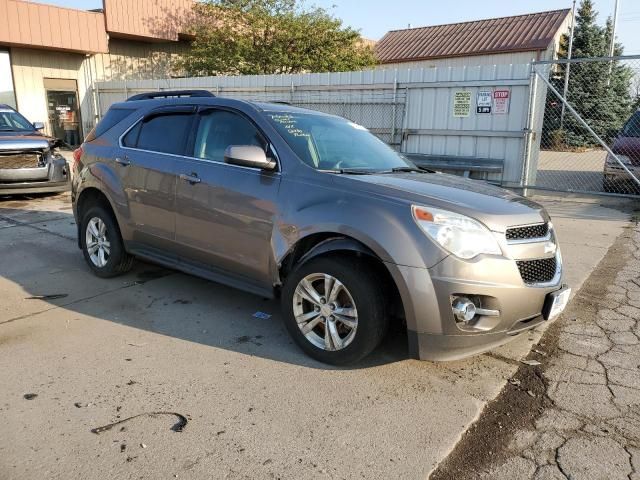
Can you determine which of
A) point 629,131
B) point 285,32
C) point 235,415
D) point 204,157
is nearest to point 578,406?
point 235,415

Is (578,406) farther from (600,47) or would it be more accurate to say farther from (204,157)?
(600,47)

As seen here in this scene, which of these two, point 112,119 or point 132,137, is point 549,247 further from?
point 112,119

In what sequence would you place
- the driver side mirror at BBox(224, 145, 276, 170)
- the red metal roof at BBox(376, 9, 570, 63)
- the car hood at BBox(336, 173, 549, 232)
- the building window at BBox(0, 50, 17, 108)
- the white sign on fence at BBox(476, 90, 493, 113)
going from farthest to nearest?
the red metal roof at BBox(376, 9, 570, 63) < the building window at BBox(0, 50, 17, 108) < the white sign on fence at BBox(476, 90, 493, 113) < the driver side mirror at BBox(224, 145, 276, 170) < the car hood at BBox(336, 173, 549, 232)

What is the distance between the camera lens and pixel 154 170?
14.8ft

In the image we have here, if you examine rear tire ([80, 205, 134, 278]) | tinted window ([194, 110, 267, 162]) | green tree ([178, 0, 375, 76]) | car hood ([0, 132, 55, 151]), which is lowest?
rear tire ([80, 205, 134, 278])

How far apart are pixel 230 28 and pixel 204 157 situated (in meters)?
16.5

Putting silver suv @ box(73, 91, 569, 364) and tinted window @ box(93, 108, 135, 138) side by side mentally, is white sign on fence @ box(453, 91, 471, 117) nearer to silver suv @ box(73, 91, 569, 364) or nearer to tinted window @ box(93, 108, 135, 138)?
silver suv @ box(73, 91, 569, 364)

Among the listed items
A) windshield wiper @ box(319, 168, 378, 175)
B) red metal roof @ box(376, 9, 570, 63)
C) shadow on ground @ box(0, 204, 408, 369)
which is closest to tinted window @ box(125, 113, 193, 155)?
shadow on ground @ box(0, 204, 408, 369)

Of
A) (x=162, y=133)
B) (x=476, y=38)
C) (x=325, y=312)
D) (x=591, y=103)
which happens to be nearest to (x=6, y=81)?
(x=162, y=133)

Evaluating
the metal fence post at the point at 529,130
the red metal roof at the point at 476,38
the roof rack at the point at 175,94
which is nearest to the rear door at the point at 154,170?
the roof rack at the point at 175,94

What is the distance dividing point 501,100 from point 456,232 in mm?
8103

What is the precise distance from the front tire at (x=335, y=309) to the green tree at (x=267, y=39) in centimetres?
1685

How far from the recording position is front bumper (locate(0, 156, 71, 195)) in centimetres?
922

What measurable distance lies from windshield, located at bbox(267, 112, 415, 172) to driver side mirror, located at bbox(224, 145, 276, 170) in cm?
25
